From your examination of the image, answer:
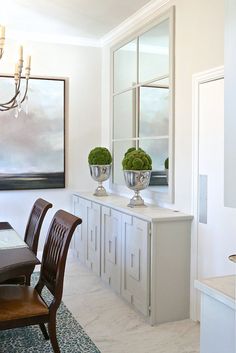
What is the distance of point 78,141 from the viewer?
5328mm

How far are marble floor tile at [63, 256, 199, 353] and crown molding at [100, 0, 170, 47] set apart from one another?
290 cm

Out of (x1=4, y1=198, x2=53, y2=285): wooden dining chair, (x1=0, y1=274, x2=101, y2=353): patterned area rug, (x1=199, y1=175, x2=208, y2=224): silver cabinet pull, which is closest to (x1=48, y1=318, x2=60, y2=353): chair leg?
(x1=0, y1=274, x2=101, y2=353): patterned area rug

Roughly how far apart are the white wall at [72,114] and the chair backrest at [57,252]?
2.30 metres

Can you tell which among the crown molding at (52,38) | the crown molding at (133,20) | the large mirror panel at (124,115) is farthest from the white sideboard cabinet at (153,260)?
the crown molding at (52,38)

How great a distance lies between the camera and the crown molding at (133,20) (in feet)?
12.7

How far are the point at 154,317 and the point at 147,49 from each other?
2.68 meters

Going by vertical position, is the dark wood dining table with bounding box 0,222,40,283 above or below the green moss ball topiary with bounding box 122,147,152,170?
below

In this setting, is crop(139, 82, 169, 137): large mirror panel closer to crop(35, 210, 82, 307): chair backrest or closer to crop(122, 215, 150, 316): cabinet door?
crop(122, 215, 150, 316): cabinet door

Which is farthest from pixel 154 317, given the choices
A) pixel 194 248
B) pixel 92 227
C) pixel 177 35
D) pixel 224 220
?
pixel 177 35

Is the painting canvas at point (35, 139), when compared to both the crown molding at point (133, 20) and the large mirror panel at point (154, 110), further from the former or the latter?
the large mirror panel at point (154, 110)

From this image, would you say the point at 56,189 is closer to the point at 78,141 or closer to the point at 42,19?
the point at 78,141

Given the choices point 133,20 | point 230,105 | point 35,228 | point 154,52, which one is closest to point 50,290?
point 35,228

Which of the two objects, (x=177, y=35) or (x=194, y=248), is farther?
(x=177, y=35)

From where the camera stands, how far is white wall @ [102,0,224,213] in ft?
9.96
